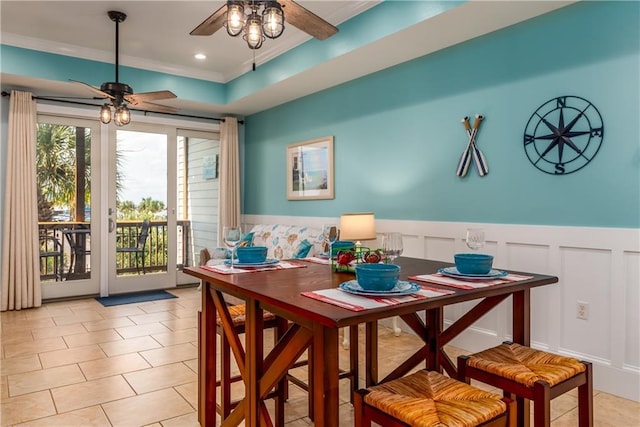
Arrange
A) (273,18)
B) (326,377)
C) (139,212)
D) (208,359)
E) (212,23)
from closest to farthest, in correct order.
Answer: (326,377) < (208,359) < (273,18) < (212,23) < (139,212)

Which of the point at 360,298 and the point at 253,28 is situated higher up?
the point at 253,28

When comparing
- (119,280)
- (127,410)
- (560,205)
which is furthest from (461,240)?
(119,280)

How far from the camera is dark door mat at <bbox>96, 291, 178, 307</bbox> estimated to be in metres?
4.93

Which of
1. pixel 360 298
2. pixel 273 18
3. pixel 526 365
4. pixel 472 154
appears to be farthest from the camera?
pixel 472 154

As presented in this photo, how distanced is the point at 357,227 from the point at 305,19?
1.76m

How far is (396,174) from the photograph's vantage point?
3.93 metres

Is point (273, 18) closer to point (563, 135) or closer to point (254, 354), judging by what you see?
point (254, 354)

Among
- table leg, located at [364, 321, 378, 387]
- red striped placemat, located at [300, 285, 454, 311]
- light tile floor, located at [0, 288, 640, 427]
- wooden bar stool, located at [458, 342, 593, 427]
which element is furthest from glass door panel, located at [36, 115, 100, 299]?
wooden bar stool, located at [458, 342, 593, 427]

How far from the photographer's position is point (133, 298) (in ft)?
16.9

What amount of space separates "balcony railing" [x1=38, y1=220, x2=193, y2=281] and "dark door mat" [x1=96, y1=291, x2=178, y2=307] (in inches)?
12.3

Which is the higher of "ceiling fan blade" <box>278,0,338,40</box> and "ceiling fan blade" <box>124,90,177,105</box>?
"ceiling fan blade" <box>278,0,338,40</box>

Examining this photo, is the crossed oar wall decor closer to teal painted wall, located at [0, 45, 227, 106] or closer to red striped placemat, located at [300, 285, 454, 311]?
red striped placemat, located at [300, 285, 454, 311]

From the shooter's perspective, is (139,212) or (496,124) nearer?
(496,124)

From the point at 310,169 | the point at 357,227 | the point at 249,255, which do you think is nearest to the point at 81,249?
the point at 310,169
